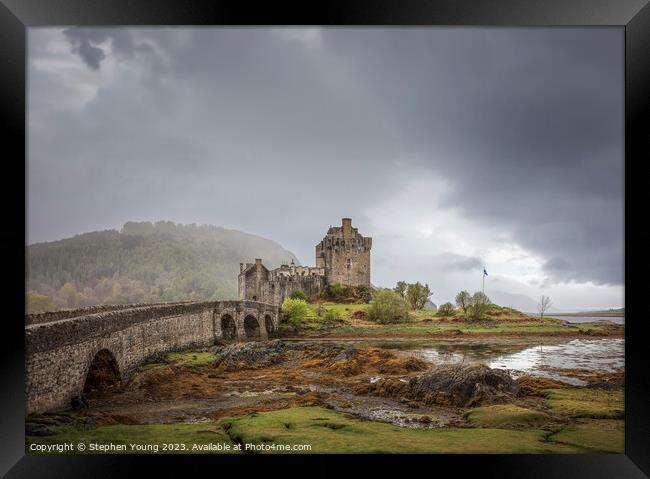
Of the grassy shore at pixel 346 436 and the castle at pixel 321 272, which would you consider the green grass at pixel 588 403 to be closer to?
the grassy shore at pixel 346 436

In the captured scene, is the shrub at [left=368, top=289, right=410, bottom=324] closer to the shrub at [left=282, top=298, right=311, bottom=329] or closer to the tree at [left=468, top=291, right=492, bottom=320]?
the tree at [left=468, top=291, right=492, bottom=320]

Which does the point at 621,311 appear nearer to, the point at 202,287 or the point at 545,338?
the point at 545,338

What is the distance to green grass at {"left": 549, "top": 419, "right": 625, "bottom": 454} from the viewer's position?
241 inches

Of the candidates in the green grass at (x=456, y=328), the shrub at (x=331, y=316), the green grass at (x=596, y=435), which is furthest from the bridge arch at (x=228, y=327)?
the green grass at (x=596, y=435)

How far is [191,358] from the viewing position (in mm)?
8578

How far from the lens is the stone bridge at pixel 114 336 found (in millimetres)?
5793

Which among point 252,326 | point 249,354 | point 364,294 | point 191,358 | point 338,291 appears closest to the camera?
point 191,358

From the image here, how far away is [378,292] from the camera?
891 centimetres

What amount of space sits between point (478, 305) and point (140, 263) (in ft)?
25.5

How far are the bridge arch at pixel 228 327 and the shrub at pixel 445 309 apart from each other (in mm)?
5988

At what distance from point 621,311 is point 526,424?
2.60m

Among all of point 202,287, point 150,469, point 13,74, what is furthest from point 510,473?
point 13,74

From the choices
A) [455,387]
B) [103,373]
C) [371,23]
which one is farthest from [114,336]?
[371,23]

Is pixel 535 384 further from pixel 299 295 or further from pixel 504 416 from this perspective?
pixel 299 295
